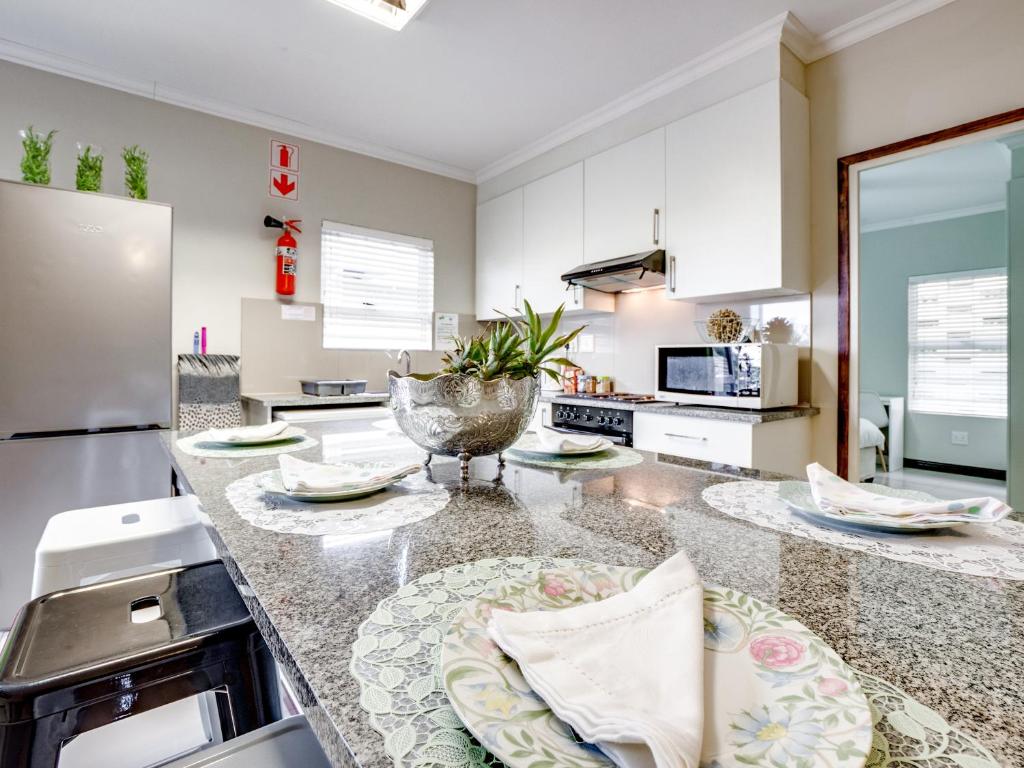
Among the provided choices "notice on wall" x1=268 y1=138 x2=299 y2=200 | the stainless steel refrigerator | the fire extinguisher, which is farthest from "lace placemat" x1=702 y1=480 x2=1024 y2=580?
"notice on wall" x1=268 y1=138 x2=299 y2=200

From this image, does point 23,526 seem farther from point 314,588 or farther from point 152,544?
point 314,588

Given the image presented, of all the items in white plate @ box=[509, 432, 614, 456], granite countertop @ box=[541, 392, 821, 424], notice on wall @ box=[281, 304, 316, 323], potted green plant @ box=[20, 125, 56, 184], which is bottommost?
white plate @ box=[509, 432, 614, 456]

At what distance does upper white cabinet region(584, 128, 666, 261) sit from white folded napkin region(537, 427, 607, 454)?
6.19 feet

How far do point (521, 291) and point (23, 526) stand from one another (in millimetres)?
2917

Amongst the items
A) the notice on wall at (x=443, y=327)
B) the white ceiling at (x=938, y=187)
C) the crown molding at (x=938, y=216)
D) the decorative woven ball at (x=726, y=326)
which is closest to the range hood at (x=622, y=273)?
the decorative woven ball at (x=726, y=326)

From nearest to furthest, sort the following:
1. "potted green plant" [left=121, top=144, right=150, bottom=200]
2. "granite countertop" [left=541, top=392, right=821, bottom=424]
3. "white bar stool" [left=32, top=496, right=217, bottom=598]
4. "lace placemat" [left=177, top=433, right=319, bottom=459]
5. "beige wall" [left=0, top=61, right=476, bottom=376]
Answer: "white bar stool" [left=32, top=496, right=217, bottom=598] < "lace placemat" [left=177, top=433, right=319, bottom=459] < "granite countertop" [left=541, top=392, right=821, bottom=424] < "potted green plant" [left=121, top=144, right=150, bottom=200] < "beige wall" [left=0, top=61, right=476, bottom=376]

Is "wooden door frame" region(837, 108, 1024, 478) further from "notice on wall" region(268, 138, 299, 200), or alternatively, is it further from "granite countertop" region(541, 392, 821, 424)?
"notice on wall" region(268, 138, 299, 200)

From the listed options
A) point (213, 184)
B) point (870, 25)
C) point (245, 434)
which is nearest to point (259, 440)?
point (245, 434)

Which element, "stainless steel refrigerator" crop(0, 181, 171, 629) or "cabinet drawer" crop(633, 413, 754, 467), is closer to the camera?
"stainless steel refrigerator" crop(0, 181, 171, 629)

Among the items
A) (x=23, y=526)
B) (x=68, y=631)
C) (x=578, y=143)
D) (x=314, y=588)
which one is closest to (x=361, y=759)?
(x=314, y=588)

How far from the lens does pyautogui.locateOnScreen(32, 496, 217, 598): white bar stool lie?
118 cm

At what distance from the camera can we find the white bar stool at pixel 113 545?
1.18 metres

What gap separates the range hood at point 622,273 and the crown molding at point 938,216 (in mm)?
2735

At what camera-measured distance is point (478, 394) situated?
0.97 meters
